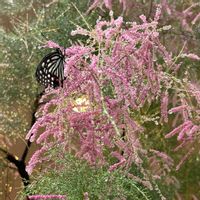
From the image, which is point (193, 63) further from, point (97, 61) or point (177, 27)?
point (97, 61)

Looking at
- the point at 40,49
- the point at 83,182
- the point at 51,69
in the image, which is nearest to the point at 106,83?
the point at 83,182

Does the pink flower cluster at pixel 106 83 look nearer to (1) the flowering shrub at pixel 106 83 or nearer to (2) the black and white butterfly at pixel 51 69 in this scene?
(1) the flowering shrub at pixel 106 83

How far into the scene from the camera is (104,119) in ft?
7.01

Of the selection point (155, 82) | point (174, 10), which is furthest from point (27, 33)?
point (155, 82)

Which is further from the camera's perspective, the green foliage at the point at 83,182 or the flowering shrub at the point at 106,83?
the green foliage at the point at 83,182

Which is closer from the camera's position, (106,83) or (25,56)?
(106,83)

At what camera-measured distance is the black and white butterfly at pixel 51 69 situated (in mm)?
2682

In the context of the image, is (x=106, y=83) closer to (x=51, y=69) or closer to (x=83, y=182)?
(x=83, y=182)

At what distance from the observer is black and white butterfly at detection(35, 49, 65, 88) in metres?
2.68

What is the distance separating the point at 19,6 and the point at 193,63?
1.38 metres

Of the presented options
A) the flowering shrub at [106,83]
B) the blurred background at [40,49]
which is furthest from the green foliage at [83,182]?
the blurred background at [40,49]

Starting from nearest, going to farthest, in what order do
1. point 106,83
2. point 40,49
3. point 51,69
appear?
point 106,83
point 51,69
point 40,49

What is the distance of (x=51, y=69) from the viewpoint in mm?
2807

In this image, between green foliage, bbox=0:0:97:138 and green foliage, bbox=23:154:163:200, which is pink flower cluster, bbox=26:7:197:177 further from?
green foliage, bbox=0:0:97:138
